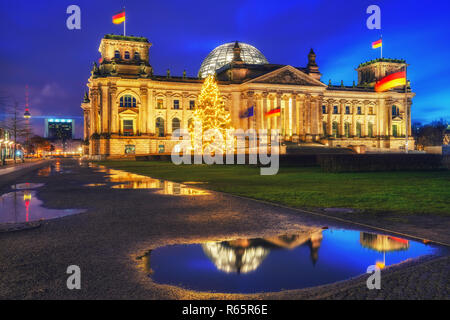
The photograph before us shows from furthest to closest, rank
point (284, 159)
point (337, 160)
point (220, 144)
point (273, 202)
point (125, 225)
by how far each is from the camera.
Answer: point (220, 144)
point (284, 159)
point (337, 160)
point (273, 202)
point (125, 225)

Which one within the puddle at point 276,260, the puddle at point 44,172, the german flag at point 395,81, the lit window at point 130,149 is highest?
the german flag at point 395,81

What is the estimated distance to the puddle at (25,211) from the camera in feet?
37.2

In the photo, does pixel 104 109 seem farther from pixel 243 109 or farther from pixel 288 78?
pixel 288 78

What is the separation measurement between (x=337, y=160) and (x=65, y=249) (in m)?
27.5

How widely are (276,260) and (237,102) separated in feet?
288

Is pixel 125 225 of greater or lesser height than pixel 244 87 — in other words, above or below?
below

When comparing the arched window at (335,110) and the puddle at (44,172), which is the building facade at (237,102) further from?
the puddle at (44,172)

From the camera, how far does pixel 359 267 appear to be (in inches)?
253

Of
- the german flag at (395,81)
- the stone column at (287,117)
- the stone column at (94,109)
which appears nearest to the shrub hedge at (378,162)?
the german flag at (395,81)

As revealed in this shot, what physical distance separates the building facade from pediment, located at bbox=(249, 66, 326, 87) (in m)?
0.05

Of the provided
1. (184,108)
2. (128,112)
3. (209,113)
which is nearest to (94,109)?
(128,112)

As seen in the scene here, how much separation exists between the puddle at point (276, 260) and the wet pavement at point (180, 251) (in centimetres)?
2

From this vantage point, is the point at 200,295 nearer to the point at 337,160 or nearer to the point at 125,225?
the point at 125,225
